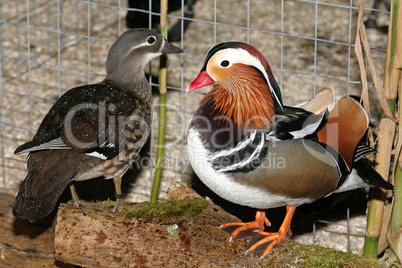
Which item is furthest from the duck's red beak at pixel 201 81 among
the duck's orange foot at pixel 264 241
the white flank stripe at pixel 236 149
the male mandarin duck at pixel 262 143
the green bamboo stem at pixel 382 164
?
the green bamboo stem at pixel 382 164

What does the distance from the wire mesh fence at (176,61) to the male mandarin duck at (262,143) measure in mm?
823

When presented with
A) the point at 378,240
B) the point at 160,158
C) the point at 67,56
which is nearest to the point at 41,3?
the point at 67,56

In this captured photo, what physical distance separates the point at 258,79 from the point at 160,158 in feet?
2.87

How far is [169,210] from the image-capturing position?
2510mm

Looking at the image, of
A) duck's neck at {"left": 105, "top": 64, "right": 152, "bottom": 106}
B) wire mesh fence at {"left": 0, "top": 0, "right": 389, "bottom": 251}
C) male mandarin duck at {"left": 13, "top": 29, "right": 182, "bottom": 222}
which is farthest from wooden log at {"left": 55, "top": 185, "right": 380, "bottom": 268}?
wire mesh fence at {"left": 0, "top": 0, "right": 389, "bottom": 251}

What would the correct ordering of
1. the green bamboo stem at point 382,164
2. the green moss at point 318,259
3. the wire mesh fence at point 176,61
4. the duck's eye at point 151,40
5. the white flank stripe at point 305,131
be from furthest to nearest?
the wire mesh fence at point 176,61
the duck's eye at point 151,40
the green bamboo stem at point 382,164
the white flank stripe at point 305,131
the green moss at point 318,259

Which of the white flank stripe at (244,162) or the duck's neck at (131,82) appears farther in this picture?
the duck's neck at (131,82)

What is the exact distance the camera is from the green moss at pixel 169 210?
2468 millimetres

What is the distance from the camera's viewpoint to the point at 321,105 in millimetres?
2682

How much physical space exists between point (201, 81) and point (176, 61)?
214 cm

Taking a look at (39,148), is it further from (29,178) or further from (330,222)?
(330,222)

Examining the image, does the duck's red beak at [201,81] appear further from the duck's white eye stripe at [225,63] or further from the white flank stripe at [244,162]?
the white flank stripe at [244,162]

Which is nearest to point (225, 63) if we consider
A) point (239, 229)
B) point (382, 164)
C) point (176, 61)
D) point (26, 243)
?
point (239, 229)

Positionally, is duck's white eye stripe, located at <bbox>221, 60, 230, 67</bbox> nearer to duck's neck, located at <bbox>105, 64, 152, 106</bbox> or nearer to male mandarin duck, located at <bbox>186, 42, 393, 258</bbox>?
male mandarin duck, located at <bbox>186, 42, 393, 258</bbox>
